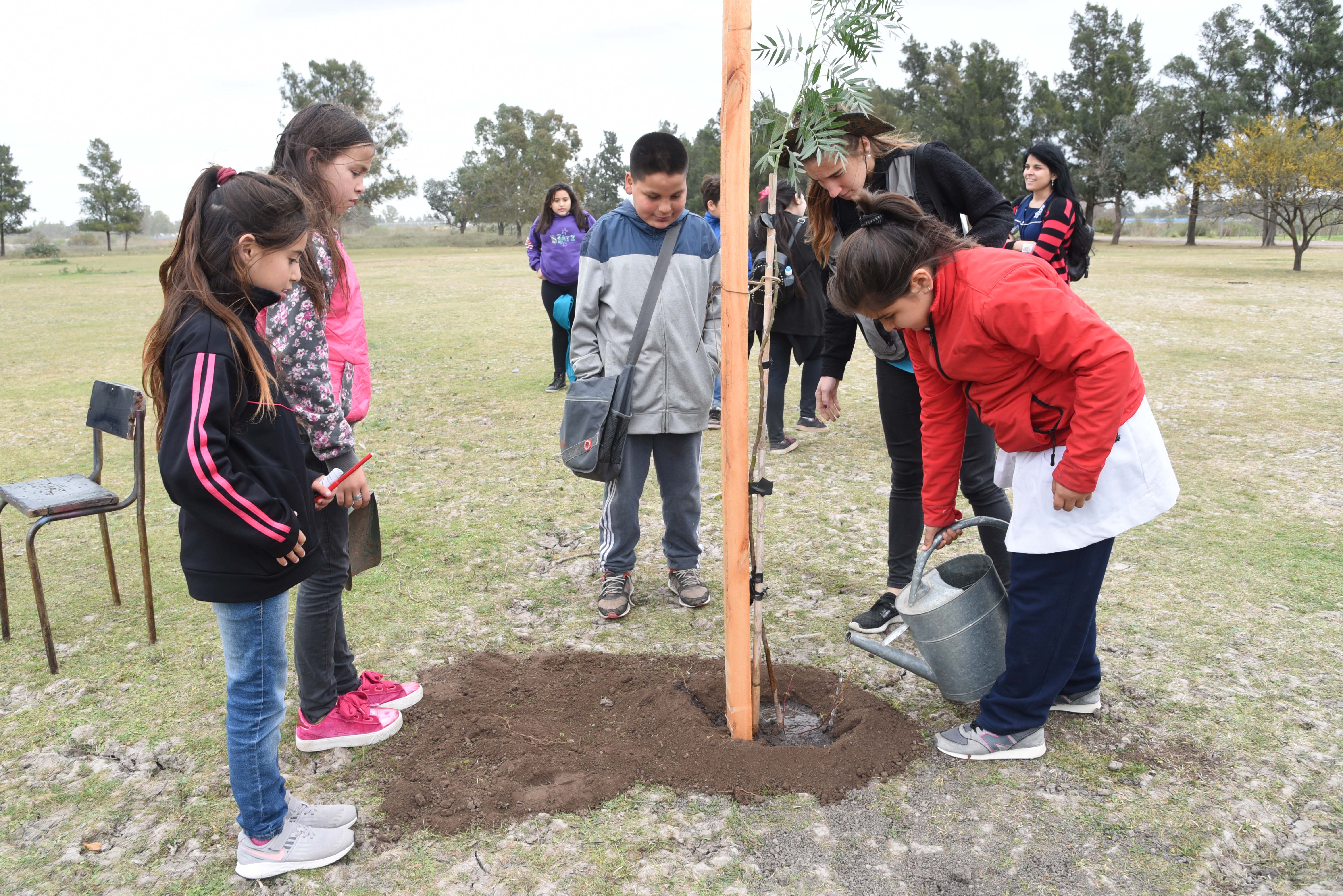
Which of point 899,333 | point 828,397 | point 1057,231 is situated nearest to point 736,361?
point 899,333

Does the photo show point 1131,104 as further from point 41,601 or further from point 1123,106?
point 41,601

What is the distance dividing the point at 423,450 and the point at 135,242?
90435 mm

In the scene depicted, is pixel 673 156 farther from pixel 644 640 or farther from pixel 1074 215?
pixel 1074 215

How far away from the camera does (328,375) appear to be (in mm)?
2580

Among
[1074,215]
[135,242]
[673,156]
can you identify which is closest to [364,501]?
[673,156]

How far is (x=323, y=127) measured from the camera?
8.62 feet

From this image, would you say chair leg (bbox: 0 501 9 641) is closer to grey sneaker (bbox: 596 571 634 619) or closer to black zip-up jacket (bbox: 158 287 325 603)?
black zip-up jacket (bbox: 158 287 325 603)

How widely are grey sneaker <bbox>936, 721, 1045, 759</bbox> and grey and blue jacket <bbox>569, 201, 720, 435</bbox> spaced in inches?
63.1

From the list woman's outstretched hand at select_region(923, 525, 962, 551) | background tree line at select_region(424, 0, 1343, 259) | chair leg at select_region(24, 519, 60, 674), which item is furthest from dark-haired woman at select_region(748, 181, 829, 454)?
background tree line at select_region(424, 0, 1343, 259)

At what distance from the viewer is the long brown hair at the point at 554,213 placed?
8.46 meters

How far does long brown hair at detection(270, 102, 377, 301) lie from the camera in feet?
8.59

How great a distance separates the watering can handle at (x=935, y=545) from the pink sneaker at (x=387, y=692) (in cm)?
180

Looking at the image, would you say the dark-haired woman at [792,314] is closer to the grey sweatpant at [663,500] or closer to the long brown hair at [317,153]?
the grey sweatpant at [663,500]

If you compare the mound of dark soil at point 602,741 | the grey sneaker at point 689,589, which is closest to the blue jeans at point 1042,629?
the mound of dark soil at point 602,741
